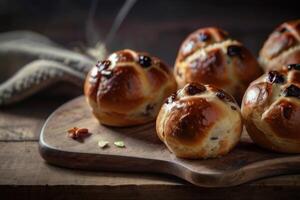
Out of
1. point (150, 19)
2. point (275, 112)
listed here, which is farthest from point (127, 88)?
point (150, 19)

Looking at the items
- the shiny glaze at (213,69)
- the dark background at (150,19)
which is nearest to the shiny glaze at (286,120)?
the shiny glaze at (213,69)

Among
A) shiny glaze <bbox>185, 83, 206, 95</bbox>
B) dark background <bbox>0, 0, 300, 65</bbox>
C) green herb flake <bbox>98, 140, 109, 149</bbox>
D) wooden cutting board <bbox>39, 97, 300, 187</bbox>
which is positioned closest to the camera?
wooden cutting board <bbox>39, 97, 300, 187</bbox>

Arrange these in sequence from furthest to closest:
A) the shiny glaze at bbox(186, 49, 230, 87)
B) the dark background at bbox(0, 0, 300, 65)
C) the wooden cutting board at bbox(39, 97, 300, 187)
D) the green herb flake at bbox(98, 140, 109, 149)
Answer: the dark background at bbox(0, 0, 300, 65) → the shiny glaze at bbox(186, 49, 230, 87) → the green herb flake at bbox(98, 140, 109, 149) → the wooden cutting board at bbox(39, 97, 300, 187)

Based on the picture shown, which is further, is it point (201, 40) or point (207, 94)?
point (201, 40)

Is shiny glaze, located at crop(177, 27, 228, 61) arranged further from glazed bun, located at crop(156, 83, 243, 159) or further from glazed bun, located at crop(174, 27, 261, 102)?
glazed bun, located at crop(156, 83, 243, 159)

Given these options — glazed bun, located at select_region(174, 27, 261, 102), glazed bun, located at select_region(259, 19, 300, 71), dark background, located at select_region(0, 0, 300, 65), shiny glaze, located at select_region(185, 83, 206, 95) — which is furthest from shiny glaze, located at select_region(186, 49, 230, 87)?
dark background, located at select_region(0, 0, 300, 65)

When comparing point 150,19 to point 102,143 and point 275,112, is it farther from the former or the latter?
point 275,112
